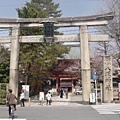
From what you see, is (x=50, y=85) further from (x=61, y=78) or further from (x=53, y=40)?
(x=53, y=40)

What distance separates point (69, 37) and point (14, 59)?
6031 millimetres

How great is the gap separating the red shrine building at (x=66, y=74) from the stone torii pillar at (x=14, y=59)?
19.7 m

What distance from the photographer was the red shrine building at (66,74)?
164 ft

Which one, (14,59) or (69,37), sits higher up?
(69,37)

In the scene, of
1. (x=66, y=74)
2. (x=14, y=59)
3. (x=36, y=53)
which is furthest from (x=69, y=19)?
(x=66, y=74)

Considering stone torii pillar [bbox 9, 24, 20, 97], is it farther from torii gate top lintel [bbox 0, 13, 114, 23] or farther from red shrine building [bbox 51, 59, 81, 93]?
red shrine building [bbox 51, 59, 81, 93]

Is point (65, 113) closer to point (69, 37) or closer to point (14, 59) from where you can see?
point (14, 59)

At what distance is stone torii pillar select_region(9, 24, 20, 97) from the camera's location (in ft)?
89.0

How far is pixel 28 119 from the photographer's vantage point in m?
14.4

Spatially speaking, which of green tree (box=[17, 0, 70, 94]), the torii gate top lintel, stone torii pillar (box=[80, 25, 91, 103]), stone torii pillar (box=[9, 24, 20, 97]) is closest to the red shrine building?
green tree (box=[17, 0, 70, 94])

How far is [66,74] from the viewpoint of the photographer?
184 feet

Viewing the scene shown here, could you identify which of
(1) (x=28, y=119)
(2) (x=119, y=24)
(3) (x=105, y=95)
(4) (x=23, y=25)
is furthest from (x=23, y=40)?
(1) (x=28, y=119)

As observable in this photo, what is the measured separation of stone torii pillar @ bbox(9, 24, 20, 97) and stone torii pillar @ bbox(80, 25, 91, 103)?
21.7 feet

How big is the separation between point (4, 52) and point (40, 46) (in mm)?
7109
